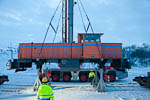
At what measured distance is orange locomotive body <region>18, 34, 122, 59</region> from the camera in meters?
10.3

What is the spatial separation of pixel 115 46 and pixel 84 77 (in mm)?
6315

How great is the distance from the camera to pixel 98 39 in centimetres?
1212

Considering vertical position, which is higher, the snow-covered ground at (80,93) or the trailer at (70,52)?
the trailer at (70,52)

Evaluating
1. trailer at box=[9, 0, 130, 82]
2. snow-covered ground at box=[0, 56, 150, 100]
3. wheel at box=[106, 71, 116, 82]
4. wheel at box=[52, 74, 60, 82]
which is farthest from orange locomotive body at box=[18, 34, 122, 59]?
wheel at box=[106, 71, 116, 82]

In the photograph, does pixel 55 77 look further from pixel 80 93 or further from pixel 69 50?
pixel 80 93

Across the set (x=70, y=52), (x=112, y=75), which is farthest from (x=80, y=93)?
(x=112, y=75)

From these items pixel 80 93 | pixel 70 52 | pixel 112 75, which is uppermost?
pixel 70 52

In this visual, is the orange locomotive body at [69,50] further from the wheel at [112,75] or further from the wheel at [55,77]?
the wheel at [112,75]

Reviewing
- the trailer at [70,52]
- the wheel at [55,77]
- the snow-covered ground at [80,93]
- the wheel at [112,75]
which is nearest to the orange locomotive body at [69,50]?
the trailer at [70,52]

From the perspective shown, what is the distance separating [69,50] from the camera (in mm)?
10789

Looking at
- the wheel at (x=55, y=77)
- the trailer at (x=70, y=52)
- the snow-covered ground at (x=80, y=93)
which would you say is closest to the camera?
the snow-covered ground at (x=80, y=93)

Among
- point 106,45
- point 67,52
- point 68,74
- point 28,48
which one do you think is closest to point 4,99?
point 28,48

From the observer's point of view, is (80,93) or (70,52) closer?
(80,93)

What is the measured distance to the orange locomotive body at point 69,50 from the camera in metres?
10.3
